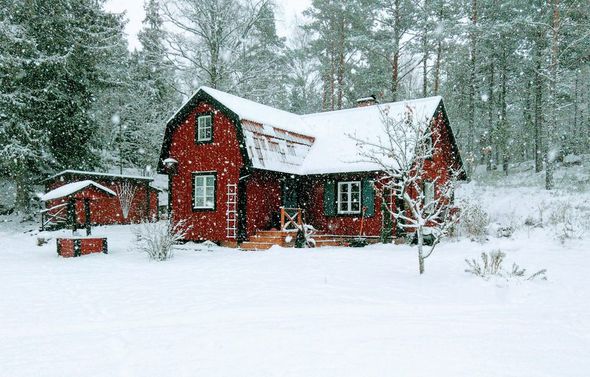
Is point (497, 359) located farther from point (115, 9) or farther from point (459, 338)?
point (115, 9)

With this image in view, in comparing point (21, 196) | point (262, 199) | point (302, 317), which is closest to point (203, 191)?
point (262, 199)

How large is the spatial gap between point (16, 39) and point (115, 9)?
6856mm

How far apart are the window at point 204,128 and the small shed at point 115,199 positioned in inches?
311

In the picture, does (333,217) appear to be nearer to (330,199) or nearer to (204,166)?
(330,199)

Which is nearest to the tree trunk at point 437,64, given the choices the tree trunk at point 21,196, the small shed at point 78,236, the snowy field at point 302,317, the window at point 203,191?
the window at point 203,191

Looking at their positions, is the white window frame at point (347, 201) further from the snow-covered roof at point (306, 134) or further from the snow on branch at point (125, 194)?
the snow on branch at point (125, 194)

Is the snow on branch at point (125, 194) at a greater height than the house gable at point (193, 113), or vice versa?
the house gable at point (193, 113)

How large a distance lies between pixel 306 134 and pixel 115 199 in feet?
39.4

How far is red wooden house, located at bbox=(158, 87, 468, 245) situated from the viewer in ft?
57.1

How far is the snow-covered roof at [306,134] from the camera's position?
17.4 meters

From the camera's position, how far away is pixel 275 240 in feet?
55.1

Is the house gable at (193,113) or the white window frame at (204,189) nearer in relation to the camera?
the house gable at (193,113)

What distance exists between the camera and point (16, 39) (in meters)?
21.8

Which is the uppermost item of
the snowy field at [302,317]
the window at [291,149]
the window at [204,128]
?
the window at [204,128]
